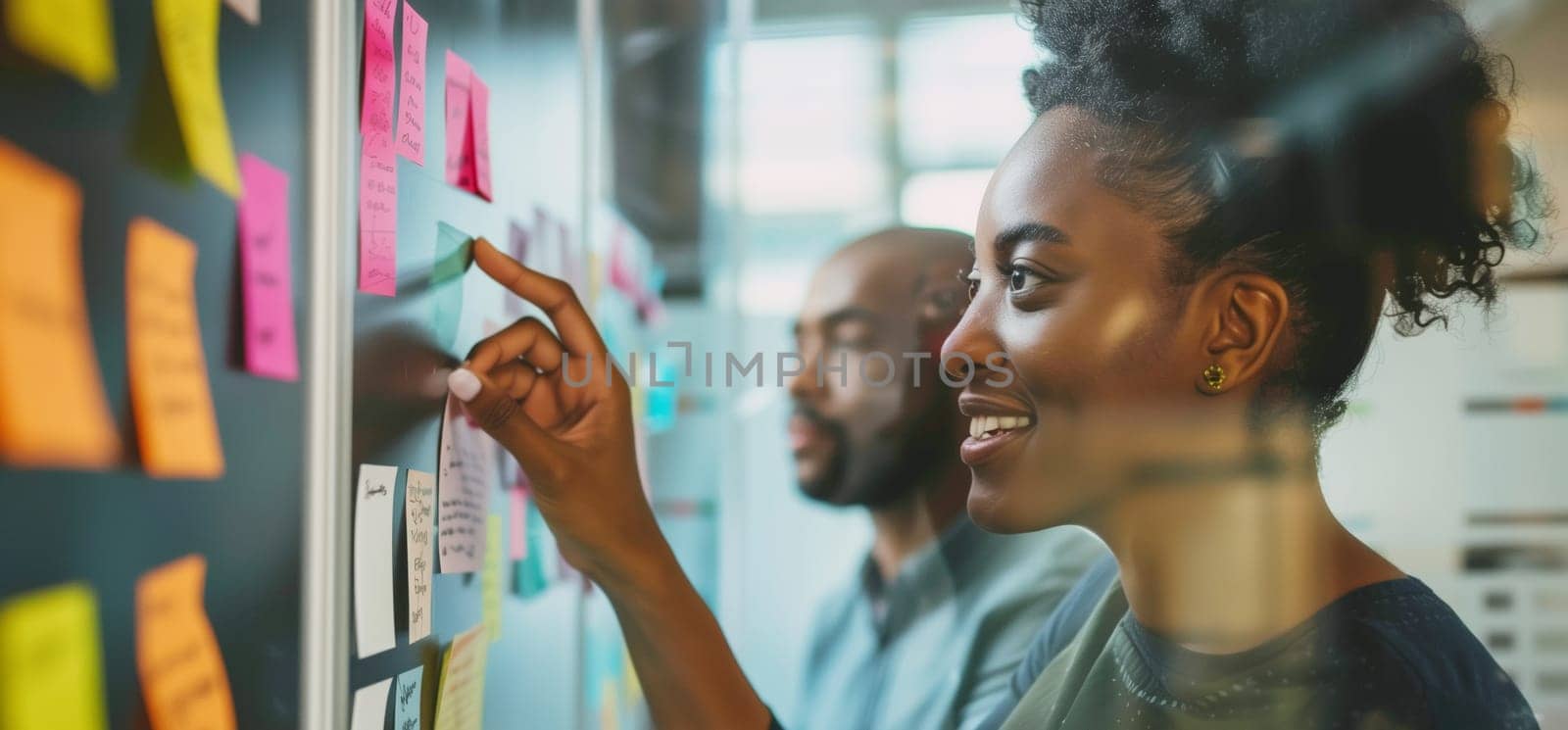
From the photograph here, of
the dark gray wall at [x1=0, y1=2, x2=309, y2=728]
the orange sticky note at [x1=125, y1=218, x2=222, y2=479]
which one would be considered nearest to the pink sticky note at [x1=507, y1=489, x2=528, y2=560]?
the dark gray wall at [x1=0, y1=2, x2=309, y2=728]

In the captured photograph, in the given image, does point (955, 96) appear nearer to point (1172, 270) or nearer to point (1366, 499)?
point (1172, 270)

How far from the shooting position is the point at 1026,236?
1.09 meters

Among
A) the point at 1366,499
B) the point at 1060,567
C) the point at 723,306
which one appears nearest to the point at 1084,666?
the point at 1060,567

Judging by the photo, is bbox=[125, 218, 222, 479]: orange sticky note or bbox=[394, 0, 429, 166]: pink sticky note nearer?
bbox=[125, 218, 222, 479]: orange sticky note

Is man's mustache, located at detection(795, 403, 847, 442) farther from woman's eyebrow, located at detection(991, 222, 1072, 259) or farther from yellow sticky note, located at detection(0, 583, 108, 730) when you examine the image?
yellow sticky note, located at detection(0, 583, 108, 730)

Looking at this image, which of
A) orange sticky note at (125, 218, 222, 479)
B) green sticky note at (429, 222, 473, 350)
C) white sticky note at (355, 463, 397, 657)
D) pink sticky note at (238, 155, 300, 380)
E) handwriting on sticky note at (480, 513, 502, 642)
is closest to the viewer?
Answer: orange sticky note at (125, 218, 222, 479)

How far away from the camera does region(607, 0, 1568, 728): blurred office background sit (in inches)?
41.6

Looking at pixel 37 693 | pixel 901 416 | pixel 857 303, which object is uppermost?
pixel 857 303

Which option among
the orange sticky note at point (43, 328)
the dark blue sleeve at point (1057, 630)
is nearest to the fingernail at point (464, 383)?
the orange sticky note at point (43, 328)

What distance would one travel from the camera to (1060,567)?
1149mm

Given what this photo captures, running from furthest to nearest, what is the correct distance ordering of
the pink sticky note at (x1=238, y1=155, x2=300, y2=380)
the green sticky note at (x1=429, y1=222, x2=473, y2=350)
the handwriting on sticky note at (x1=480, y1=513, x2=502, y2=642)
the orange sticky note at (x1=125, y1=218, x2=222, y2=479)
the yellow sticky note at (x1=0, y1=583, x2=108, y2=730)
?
the handwriting on sticky note at (x1=480, y1=513, x2=502, y2=642), the green sticky note at (x1=429, y1=222, x2=473, y2=350), the pink sticky note at (x1=238, y1=155, x2=300, y2=380), the orange sticky note at (x1=125, y1=218, x2=222, y2=479), the yellow sticky note at (x1=0, y1=583, x2=108, y2=730)

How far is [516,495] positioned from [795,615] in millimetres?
336

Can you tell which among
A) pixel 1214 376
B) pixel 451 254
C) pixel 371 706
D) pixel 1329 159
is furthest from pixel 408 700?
pixel 1329 159

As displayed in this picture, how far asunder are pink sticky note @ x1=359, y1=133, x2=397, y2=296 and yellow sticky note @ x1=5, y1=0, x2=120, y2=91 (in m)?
0.29
